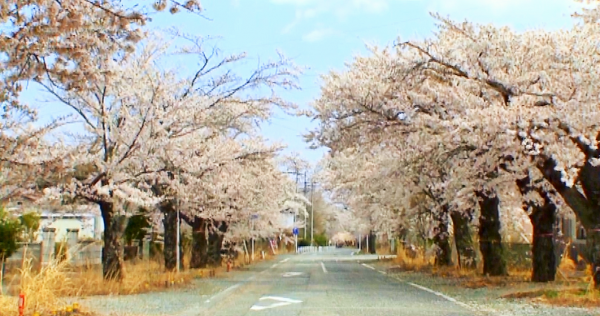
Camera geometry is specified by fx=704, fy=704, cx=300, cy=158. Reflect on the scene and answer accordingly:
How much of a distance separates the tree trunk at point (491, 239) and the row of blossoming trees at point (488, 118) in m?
0.04

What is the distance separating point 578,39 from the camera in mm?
15641

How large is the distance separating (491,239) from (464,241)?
423 centimetres

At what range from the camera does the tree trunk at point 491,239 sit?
77.5 feet

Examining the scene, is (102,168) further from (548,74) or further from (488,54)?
(548,74)

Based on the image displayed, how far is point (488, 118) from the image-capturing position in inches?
592

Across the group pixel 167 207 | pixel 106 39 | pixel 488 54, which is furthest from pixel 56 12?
pixel 167 207

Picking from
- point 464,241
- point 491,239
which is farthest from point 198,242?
point 491,239

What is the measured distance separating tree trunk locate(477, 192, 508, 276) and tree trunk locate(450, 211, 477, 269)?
3.19m

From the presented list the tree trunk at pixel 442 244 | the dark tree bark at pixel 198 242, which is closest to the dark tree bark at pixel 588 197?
the tree trunk at pixel 442 244

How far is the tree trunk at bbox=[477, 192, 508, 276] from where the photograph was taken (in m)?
23.6

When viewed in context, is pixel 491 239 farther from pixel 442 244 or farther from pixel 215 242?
pixel 215 242

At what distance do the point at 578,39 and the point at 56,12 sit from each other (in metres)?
11.7

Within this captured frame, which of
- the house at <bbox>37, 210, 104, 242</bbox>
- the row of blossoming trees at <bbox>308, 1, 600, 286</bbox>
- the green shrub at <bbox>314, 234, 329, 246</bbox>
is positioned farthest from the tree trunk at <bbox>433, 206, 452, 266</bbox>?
the green shrub at <bbox>314, 234, 329, 246</bbox>

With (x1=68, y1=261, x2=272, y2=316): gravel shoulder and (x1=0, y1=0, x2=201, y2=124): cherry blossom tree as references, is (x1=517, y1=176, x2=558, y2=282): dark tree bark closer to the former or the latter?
(x1=68, y1=261, x2=272, y2=316): gravel shoulder
